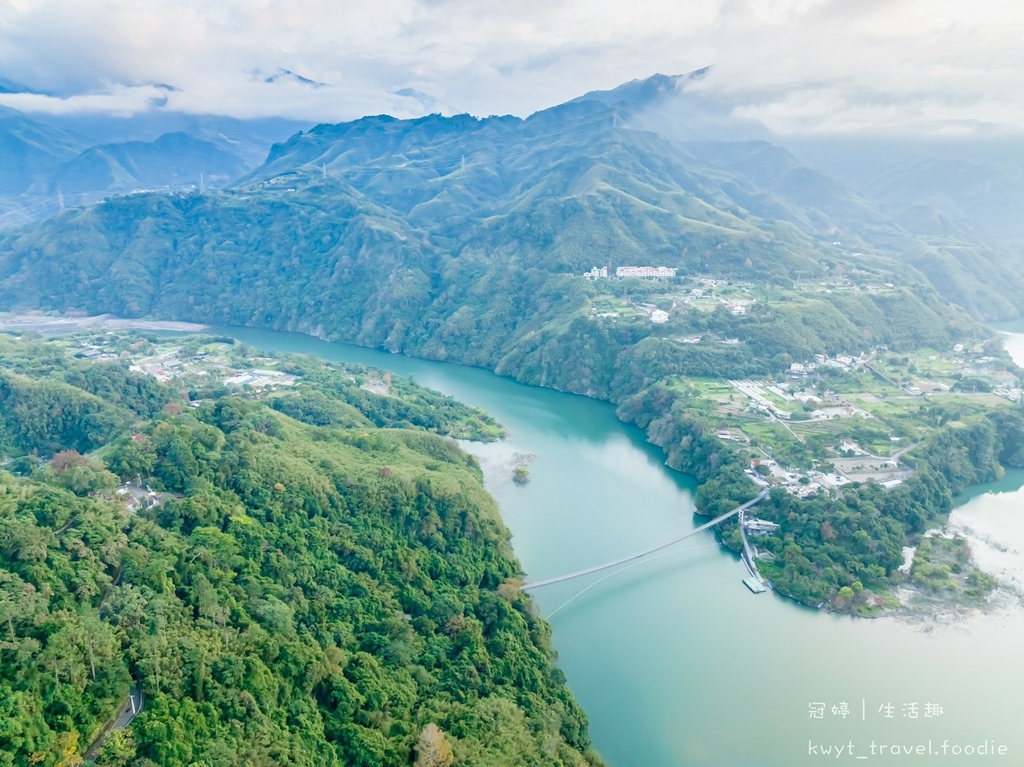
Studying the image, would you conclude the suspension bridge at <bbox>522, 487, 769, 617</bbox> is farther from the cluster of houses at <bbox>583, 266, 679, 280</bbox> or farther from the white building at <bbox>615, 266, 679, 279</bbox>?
the white building at <bbox>615, 266, 679, 279</bbox>

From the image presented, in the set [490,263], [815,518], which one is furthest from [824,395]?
[490,263]

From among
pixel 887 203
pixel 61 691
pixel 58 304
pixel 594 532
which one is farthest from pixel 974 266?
pixel 58 304

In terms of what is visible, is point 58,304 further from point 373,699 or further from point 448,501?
point 373,699

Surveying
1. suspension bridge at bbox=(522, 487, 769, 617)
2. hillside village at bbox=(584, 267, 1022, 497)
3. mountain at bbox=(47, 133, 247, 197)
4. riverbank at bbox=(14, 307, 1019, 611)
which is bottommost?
suspension bridge at bbox=(522, 487, 769, 617)

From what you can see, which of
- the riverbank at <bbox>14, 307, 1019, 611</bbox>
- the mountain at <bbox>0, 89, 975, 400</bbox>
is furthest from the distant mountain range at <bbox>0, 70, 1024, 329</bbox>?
the riverbank at <bbox>14, 307, 1019, 611</bbox>

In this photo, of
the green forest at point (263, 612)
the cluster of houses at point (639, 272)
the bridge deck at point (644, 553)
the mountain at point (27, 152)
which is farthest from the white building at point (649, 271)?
the mountain at point (27, 152)

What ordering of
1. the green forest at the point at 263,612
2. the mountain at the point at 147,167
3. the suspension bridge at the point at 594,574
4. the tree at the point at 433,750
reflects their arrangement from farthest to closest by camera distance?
1. the mountain at the point at 147,167
2. the suspension bridge at the point at 594,574
3. the tree at the point at 433,750
4. the green forest at the point at 263,612

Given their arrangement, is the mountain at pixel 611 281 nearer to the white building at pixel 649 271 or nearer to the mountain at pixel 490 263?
the mountain at pixel 490 263
